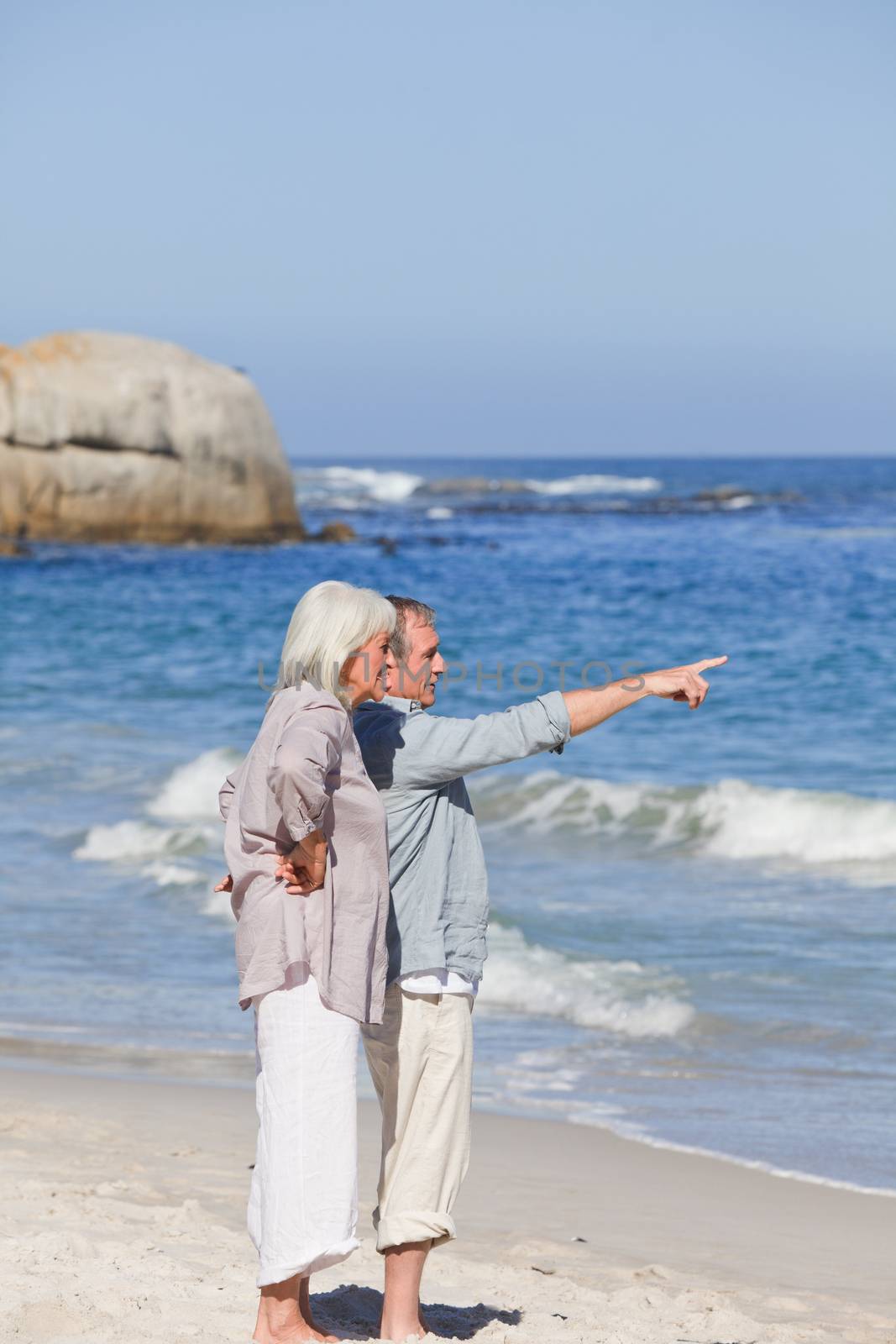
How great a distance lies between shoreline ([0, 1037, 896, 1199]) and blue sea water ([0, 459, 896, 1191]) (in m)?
0.06

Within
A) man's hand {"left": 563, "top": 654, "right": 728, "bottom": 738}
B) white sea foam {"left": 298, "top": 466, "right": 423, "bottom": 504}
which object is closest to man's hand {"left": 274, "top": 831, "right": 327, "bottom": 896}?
man's hand {"left": 563, "top": 654, "right": 728, "bottom": 738}

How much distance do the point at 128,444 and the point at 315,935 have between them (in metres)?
28.0

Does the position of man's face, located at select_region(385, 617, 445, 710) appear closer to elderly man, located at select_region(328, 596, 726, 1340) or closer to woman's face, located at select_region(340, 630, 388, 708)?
elderly man, located at select_region(328, 596, 726, 1340)

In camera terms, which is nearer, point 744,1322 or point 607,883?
point 744,1322

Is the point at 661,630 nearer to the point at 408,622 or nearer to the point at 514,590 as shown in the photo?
the point at 514,590

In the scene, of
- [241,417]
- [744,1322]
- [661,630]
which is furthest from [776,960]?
[241,417]

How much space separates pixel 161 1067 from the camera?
637 centimetres

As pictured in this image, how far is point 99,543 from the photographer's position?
3150cm

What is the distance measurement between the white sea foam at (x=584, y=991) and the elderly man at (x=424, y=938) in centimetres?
363

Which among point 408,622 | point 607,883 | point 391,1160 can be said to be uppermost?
point 408,622

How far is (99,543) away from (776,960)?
2562cm

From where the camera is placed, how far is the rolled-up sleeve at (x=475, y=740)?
3.19 metres

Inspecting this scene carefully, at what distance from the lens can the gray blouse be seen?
10.2ft

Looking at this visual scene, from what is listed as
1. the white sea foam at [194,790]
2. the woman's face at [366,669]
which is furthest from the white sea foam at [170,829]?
the woman's face at [366,669]
